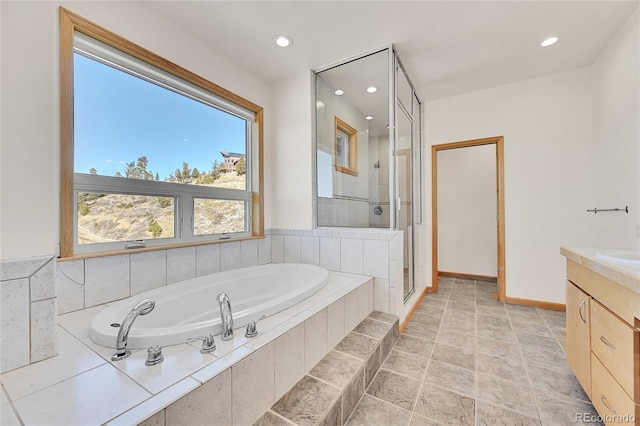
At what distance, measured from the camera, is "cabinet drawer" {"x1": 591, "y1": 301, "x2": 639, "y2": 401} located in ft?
3.11

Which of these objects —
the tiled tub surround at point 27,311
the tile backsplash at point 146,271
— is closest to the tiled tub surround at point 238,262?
the tile backsplash at point 146,271

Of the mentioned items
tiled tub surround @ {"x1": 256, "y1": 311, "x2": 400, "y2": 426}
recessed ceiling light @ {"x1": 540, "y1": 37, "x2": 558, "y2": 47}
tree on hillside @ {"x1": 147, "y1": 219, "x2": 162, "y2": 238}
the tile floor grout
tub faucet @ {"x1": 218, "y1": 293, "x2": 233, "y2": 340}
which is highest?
recessed ceiling light @ {"x1": 540, "y1": 37, "x2": 558, "y2": 47}

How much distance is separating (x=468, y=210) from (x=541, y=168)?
1332mm

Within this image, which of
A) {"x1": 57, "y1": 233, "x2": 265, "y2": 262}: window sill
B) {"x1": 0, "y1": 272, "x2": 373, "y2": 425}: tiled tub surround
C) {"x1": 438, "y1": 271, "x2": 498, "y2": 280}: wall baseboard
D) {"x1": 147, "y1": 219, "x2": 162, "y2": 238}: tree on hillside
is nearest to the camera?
{"x1": 0, "y1": 272, "x2": 373, "y2": 425}: tiled tub surround

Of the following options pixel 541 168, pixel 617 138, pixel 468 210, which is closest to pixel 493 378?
pixel 617 138

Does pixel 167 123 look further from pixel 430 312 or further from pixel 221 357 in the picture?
pixel 430 312

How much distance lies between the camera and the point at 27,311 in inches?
38.7

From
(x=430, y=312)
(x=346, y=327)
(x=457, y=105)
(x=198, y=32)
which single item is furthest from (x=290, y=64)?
(x=430, y=312)

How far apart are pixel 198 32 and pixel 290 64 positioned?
81 cm

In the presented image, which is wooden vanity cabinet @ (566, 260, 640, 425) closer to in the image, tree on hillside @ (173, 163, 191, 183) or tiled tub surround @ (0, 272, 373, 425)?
tiled tub surround @ (0, 272, 373, 425)

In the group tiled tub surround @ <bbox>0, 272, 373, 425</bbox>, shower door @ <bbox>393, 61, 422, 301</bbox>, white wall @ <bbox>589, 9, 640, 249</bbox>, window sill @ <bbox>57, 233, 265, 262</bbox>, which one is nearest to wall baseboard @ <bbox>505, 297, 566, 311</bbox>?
white wall @ <bbox>589, 9, 640, 249</bbox>

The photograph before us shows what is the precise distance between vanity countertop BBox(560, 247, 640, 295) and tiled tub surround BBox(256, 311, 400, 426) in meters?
1.20

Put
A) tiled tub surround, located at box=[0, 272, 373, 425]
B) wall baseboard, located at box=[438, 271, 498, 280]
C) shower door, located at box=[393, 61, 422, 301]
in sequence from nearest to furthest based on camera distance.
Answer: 1. tiled tub surround, located at box=[0, 272, 373, 425]
2. shower door, located at box=[393, 61, 422, 301]
3. wall baseboard, located at box=[438, 271, 498, 280]

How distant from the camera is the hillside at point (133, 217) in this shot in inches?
61.0
